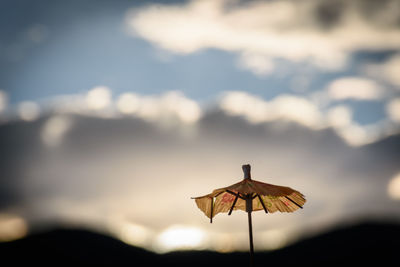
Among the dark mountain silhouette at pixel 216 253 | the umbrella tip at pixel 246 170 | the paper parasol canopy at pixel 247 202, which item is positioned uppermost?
the dark mountain silhouette at pixel 216 253

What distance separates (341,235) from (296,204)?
654 ft

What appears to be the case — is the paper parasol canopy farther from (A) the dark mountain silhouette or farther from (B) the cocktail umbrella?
(A) the dark mountain silhouette

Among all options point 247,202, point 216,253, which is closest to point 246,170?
point 247,202

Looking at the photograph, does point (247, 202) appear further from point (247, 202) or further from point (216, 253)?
point (216, 253)

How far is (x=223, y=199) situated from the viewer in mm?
10289

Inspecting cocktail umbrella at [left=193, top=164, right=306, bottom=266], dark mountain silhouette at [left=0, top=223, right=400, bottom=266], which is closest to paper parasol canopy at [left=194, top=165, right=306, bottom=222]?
cocktail umbrella at [left=193, top=164, right=306, bottom=266]

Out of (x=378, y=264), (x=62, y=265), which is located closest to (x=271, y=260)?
(x=378, y=264)

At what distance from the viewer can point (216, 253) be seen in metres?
196

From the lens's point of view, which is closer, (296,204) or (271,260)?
(296,204)

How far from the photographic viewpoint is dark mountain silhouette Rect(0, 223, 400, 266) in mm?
160750

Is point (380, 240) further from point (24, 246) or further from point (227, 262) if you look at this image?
point (24, 246)

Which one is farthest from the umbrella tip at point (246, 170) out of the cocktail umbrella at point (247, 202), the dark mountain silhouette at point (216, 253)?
the dark mountain silhouette at point (216, 253)

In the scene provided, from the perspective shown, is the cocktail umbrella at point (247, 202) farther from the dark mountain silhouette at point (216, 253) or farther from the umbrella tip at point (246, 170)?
the dark mountain silhouette at point (216, 253)

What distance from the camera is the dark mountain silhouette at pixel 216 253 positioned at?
161 meters
